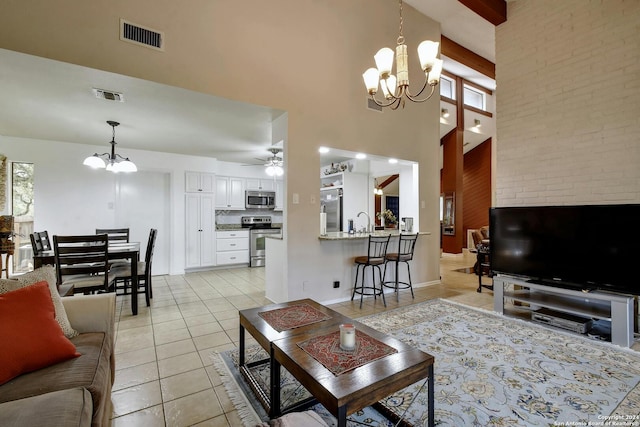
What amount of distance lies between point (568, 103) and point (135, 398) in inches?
208

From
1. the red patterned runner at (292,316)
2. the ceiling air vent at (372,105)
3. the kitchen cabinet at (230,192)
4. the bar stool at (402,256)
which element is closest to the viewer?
the red patterned runner at (292,316)

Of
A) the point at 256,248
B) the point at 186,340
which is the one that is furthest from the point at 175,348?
the point at 256,248

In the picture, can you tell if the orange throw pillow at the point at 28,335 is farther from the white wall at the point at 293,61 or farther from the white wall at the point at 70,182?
the white wall at the point at 70,182

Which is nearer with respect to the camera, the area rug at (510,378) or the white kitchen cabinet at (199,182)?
the area rug at (510,378)

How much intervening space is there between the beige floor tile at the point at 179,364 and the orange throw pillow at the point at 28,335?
35.3 inches

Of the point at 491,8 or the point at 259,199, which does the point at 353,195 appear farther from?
the point at 491,8

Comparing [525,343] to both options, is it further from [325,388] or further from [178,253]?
[178,253]

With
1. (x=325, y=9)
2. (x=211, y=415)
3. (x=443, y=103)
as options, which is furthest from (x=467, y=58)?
(x=211, y=415)

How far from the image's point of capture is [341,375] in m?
1.34

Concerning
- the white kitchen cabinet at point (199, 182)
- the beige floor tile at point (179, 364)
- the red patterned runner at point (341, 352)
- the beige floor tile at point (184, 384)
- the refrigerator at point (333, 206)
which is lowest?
the beige floor tile at point (184, 384)

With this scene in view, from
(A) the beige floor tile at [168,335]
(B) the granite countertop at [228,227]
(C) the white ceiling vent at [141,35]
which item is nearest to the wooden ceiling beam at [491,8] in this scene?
(C) the white ceiling vent at [141,35]

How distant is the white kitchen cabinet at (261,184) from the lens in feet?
23.0

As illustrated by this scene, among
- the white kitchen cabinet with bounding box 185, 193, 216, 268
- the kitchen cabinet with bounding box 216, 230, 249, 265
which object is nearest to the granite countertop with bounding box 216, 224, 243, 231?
the kitchen cabinet with bounding box 216, 230, 249, 265

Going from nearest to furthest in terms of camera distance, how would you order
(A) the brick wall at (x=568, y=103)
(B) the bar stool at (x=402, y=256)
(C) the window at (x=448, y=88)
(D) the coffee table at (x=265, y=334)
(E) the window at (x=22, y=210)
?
1. (D) the coffee table at (x=265, y=334)
2. (A) the brick wall at (x=568, y=103)
3. (B) the bar stool at (x=402, y=256)
4. (E) the window at (x=22, y=210)
5. (C) the window at (x=448, y=88)
